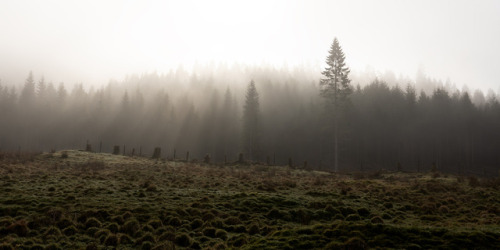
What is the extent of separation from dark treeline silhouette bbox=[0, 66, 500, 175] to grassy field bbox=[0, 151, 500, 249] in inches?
2238

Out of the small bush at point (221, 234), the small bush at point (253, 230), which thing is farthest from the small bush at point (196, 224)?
the small bush at point (253, 230)

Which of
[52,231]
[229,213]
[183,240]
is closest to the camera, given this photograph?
[183,240]

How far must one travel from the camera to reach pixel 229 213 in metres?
17.2

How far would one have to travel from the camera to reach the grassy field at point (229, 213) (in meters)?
12.4

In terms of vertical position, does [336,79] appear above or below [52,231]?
above

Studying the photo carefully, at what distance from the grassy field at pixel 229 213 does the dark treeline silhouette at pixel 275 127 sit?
56844 mm

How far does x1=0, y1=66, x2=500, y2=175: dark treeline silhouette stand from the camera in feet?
302

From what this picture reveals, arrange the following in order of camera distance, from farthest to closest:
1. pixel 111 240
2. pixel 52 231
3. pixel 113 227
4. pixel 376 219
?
pixel 376 219
pixel 113 227
pixel 52 231
pixel 111 240

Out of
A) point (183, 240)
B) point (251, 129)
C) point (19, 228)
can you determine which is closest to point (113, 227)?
point (183, 240)

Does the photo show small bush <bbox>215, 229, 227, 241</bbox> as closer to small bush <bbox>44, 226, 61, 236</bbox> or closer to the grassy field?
the grassy field

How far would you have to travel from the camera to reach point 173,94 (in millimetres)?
134875

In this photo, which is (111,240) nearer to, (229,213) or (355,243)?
Result: (229,213)

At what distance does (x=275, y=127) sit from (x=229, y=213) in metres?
87.9

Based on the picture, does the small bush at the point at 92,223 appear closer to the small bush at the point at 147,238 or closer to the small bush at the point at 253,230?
the small bush at the point at 147,238
